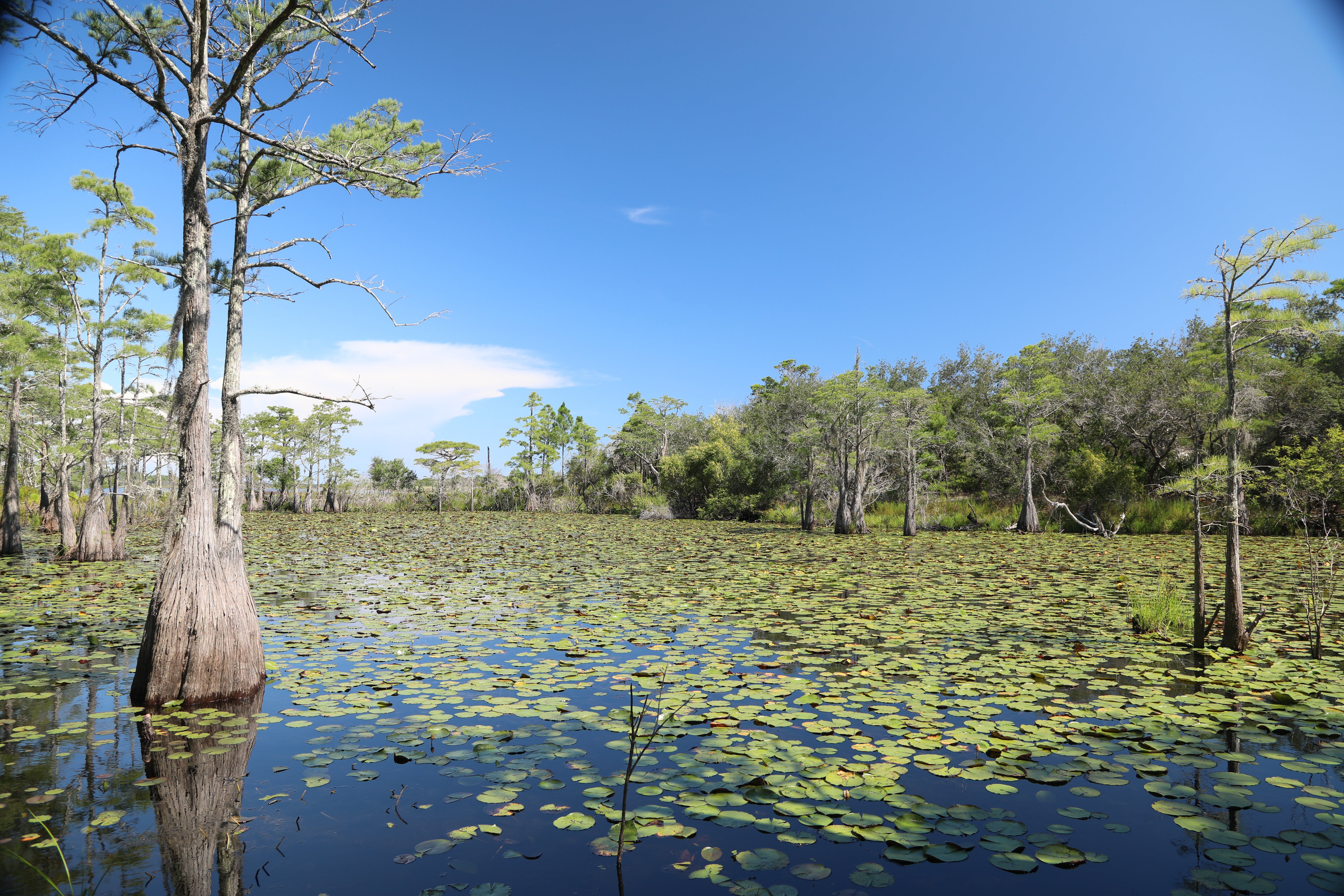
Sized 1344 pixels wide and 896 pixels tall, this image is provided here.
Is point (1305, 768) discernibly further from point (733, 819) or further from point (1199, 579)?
point (733, 819)

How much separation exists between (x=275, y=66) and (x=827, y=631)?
8.48m

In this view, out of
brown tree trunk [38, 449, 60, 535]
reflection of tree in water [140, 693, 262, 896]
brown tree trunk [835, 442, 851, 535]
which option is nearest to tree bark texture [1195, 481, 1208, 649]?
reflection of tree in water [140, 693, 262, 896]

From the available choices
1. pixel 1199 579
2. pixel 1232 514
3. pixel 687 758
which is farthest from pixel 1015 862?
pixel 1199 579

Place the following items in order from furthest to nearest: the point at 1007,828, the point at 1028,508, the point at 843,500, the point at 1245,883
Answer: the point at 1028,508 → the point at 843,500 → the point at 1007,828 → the point at 1245,883

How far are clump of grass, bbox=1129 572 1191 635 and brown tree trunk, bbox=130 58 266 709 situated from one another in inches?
353

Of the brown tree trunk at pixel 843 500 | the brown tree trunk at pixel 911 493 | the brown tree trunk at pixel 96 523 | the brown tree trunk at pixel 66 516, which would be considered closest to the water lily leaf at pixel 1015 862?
the brown tree trunk at pixel 96 523

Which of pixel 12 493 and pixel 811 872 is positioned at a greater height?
pixel 12 493

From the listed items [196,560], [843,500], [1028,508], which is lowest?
[196,560]

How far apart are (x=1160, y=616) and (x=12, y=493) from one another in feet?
67.6

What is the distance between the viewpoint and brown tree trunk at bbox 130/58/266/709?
16.1 ft

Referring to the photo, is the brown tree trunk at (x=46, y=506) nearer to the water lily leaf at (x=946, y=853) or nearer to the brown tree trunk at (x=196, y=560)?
the brown tree trunk at (x=196, y=560)

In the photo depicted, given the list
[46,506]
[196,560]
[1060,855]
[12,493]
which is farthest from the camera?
[46,506]

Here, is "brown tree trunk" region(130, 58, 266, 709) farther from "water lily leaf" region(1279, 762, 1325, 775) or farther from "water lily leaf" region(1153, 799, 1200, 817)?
"water lily leaf" region(1279, 762, 1325, 775)

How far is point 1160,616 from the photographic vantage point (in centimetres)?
714
